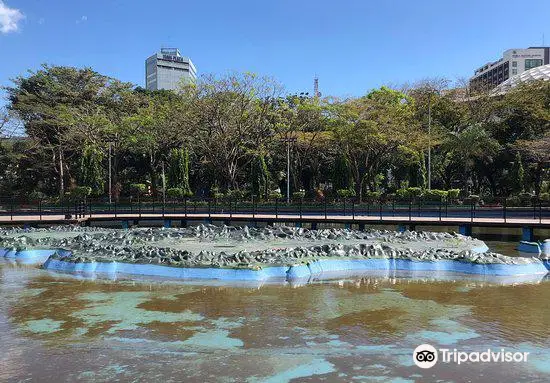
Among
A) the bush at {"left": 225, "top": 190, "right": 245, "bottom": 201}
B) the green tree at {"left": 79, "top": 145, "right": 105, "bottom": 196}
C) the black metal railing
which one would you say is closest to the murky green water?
the black metal railing

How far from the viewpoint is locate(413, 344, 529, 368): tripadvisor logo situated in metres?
6.49

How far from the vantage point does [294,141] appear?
40531 mm

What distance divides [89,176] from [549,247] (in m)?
33.9

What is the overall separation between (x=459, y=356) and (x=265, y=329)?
301 centimetres

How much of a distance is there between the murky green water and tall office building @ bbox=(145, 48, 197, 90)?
129 m

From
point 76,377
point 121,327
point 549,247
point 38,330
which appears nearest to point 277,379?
point 76,377

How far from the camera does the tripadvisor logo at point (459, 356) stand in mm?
6492

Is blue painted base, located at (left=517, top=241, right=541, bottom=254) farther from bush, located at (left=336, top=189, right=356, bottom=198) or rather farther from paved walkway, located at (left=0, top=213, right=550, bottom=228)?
bush, located at (left=336, top=189, right=356, bottom=198)

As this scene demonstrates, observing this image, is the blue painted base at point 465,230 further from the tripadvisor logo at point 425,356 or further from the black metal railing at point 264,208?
the tripadvisor logo at point 425,356

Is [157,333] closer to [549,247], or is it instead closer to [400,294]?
[400,294]

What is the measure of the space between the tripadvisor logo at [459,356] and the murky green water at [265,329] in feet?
0.41

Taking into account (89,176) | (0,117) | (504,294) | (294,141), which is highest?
(0,117)

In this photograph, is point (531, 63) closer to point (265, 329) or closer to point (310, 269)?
point (310, 269)

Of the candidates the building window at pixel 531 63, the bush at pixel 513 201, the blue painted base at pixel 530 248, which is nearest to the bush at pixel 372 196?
the bush at pixel 513 201
